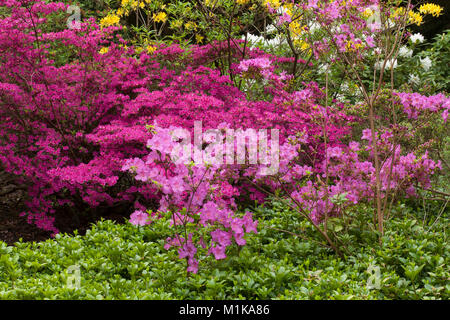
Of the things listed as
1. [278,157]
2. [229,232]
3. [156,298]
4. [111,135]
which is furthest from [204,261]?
[111,135]

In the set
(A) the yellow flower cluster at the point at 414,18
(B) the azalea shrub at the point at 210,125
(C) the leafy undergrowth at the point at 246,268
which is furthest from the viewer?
(A) the yellow flower cluster at the point at 414,18

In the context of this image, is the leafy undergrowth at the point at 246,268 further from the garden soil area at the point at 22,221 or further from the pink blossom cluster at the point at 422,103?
the garden soil area at the point at 22,221

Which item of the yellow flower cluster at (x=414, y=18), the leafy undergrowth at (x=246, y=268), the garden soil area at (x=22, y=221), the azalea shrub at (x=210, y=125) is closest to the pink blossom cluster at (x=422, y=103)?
the azalea shrub at (x=210, y=125)

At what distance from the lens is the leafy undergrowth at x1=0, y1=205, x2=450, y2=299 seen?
8.50 ft

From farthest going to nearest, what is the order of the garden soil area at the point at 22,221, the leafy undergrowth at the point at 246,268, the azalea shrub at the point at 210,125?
the garden soil area at the point at 22,221 < the azalea shrub at the point at 210,125 < the leafy undergrowth at the point at 246,268

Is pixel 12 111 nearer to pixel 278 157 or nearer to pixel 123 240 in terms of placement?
pixel 123 240

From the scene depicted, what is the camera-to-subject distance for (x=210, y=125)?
3885mm

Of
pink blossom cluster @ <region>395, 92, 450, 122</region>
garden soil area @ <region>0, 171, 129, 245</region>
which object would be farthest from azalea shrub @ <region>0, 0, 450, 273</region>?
garden soil area @ <region>0, 171, 129, 245</region>

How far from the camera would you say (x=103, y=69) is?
4270 mm

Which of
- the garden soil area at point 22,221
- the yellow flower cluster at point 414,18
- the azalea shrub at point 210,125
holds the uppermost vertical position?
the yellow flower cluster at point 414,18

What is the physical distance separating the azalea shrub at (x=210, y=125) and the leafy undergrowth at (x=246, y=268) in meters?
0.13

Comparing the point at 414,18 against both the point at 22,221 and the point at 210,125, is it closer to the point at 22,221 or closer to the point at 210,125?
the point at 210,125

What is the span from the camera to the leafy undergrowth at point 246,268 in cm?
259

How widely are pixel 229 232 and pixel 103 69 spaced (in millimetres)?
2151
